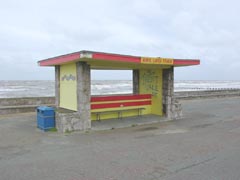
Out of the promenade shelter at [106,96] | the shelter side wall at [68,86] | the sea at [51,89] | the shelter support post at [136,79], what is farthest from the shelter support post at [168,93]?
the sea at [51,89]

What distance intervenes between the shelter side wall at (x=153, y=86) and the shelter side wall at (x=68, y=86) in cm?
414

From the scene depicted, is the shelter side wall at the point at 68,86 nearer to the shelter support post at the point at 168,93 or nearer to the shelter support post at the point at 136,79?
the shelter support post at the point at 136,79

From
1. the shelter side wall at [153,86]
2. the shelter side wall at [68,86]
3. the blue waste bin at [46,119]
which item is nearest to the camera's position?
the blue waste bin at [46,119]

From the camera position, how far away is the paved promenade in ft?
14.8

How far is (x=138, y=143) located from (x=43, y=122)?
12.6 ft

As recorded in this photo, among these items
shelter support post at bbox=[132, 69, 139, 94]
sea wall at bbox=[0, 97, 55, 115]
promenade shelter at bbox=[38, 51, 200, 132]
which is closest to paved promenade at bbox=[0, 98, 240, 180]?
promenade shelter at bbox=[38, 51, 200, 132]

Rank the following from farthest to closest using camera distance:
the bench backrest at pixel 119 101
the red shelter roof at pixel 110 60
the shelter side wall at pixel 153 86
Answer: the shelter side wall at pixel 153 86, the bench backrest at pixel 119 101, the red shelter roof at pixel 110 60

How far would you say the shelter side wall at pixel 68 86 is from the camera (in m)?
9.41

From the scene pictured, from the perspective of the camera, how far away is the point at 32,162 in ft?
17.0

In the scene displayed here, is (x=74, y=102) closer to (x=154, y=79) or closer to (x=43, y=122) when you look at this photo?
(x=43, y=122)

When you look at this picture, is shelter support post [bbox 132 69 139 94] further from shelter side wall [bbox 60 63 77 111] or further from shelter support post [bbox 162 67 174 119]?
shelter side wall [bbox 60 63 77 111]

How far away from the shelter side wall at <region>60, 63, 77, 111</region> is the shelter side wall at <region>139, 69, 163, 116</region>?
13.6 ft

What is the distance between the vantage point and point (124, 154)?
227 inches

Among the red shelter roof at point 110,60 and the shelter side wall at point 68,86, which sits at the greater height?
the red shelter roof at point 110,60
